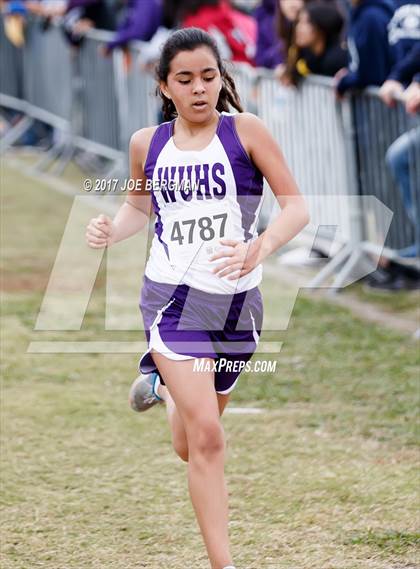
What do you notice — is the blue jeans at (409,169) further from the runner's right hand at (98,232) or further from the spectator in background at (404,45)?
the runner's right hand at (98,232)

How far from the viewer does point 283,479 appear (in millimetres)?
5430

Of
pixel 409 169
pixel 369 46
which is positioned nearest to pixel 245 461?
pixel 409 169

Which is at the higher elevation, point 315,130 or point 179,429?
point 179,429

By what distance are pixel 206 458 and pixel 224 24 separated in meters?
7.84

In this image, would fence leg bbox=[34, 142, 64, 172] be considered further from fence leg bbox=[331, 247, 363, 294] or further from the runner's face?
the runner's face

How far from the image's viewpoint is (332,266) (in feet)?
31.3

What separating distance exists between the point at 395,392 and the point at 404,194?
2203mm

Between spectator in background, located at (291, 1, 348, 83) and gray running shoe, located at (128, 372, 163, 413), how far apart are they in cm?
523

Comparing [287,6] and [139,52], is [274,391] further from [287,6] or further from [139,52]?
[139,52]

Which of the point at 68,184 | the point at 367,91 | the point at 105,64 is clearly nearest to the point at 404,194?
the point at 367,91

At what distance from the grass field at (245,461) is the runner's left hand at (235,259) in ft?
3.65

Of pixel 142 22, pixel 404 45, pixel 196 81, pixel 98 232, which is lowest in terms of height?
pixel 142 22

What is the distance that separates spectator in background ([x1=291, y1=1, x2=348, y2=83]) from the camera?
31.9ft

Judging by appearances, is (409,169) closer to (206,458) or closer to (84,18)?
(206,458)
